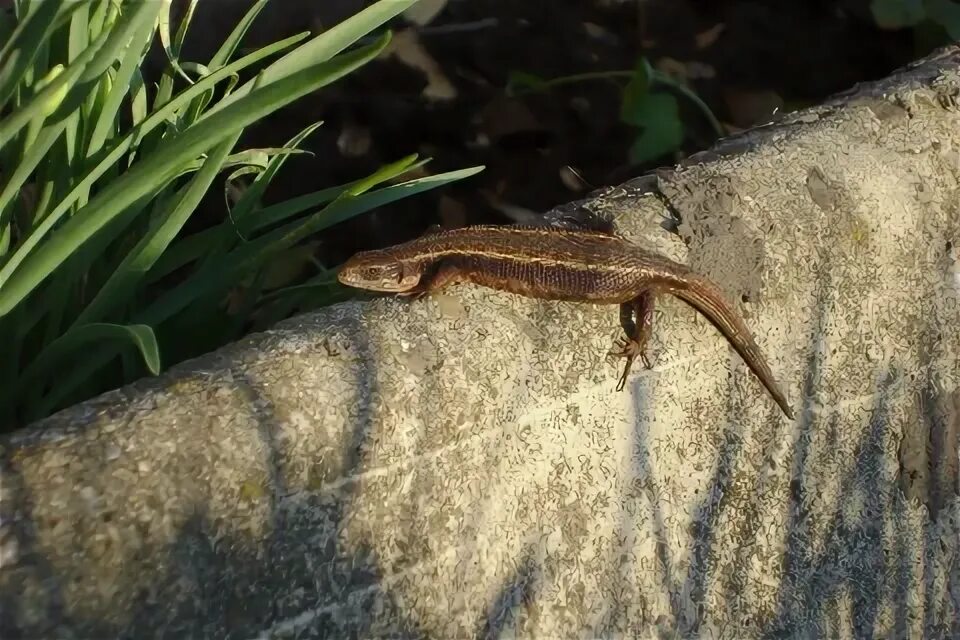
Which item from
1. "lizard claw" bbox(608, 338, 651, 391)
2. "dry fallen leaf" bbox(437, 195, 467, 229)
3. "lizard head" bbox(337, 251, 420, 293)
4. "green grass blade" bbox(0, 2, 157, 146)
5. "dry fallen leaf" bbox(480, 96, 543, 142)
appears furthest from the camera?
"dry fallen leaf" bbox(480, 96, 543, 142)

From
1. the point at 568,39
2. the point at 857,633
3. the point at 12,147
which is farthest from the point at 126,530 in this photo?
the point at 568,39

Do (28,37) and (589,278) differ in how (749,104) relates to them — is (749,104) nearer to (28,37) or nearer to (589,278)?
(589,278)

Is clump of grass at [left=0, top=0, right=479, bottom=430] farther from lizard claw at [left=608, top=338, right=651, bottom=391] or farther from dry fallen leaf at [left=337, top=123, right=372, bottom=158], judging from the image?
dry fallen leaf at [left=337, top=123, right=372, bottom=158]

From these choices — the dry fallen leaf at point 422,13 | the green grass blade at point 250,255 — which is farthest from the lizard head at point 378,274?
the dry fallen leaf at point 422,13

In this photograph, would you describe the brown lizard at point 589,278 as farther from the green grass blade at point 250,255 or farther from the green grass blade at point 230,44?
the green grass blade at point 230,44

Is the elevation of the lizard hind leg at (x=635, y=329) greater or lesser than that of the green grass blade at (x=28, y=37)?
lesser

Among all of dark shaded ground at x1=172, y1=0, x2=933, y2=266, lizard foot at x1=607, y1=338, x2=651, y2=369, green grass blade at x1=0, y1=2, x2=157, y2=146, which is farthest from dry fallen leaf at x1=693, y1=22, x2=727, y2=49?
green grass blade at x1=0, y1=2, x2=157, y2=146
